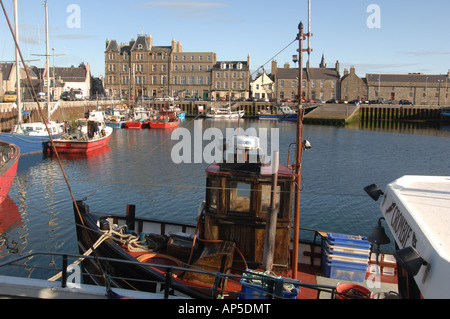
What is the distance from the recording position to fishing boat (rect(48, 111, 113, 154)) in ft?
143

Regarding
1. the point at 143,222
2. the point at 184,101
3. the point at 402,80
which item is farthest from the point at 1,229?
the point at 402,80

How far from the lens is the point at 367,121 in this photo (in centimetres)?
9450

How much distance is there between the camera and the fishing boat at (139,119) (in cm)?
7344

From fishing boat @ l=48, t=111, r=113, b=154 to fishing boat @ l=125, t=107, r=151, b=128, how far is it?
21.7 metres

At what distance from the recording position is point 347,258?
1121cm

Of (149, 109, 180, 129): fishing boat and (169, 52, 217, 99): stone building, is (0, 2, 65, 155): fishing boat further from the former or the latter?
(169, 52, 217, 99): stone building

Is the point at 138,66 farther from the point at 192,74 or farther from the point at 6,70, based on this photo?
the point at 6,70

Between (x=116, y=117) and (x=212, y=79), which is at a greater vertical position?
(x=212, y=79)

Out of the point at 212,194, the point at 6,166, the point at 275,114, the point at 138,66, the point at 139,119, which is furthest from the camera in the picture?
the point at 138,66

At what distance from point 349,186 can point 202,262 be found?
2278 centimetres

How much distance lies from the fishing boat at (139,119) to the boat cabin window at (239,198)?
213 ft

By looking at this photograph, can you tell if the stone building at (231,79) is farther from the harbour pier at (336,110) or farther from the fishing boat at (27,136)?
the fishing boat at (27,136)

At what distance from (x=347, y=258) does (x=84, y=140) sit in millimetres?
38725

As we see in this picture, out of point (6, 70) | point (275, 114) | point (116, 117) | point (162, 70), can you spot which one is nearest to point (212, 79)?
point (162, 70)
